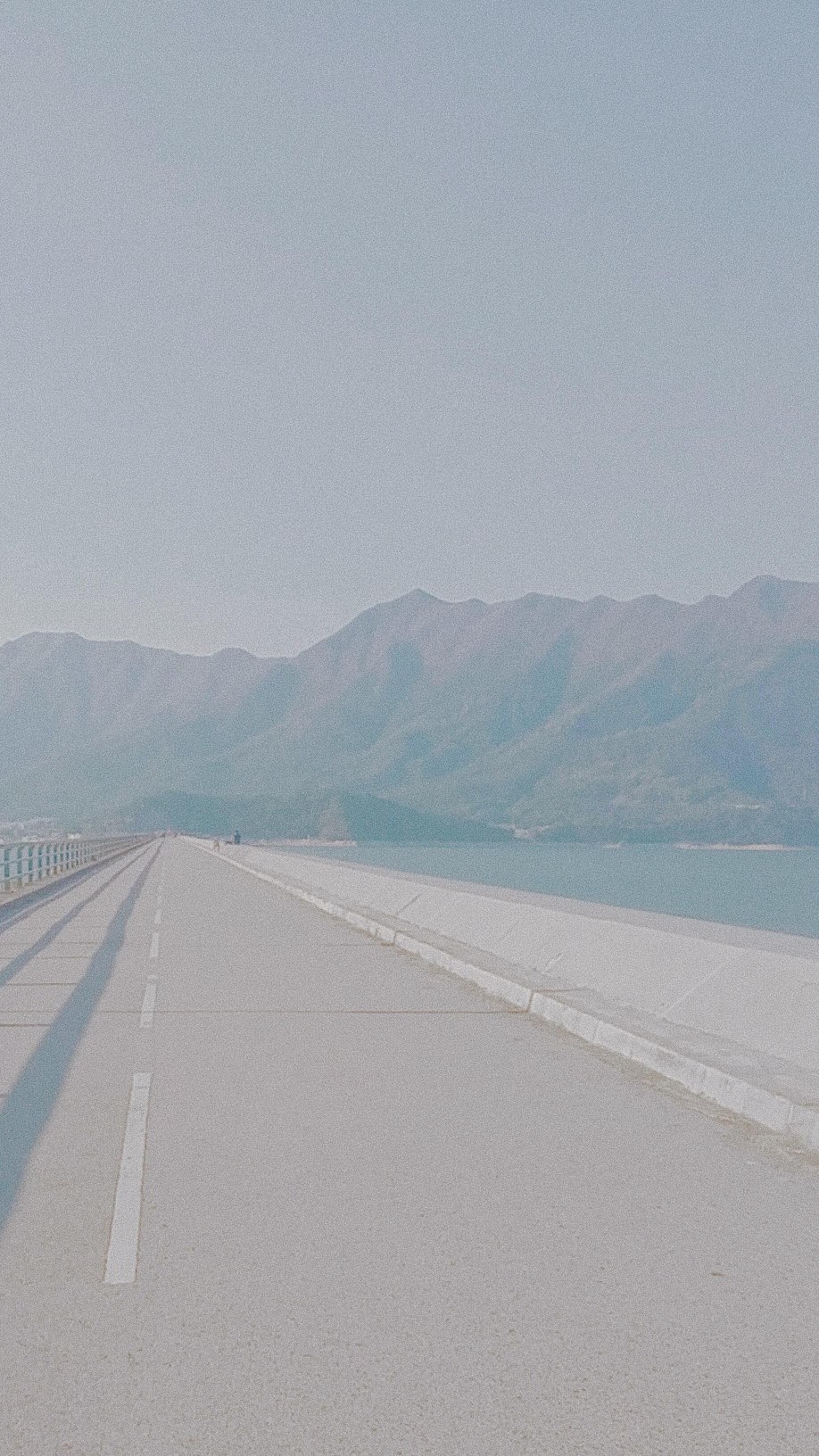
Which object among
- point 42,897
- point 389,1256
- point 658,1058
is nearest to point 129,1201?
point 389,1256

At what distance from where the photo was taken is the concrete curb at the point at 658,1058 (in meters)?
8.31

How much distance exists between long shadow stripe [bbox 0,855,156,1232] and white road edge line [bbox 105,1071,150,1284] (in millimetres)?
489

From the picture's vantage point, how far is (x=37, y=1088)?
9680mm

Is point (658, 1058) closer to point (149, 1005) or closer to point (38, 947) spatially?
point (149, 1005)

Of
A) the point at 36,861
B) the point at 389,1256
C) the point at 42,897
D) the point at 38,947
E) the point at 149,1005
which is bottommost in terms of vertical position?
the point at 389,1256

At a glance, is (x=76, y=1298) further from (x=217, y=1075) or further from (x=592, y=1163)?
(x=217, y=1075)

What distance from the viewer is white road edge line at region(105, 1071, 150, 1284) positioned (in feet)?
19.2

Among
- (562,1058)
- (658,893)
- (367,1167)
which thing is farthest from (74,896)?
(658,893)

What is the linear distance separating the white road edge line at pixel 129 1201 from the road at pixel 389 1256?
2cm

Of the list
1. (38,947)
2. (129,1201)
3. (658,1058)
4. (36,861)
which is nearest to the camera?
(129,1201)

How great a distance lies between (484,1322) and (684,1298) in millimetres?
811

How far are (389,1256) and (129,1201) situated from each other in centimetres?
148

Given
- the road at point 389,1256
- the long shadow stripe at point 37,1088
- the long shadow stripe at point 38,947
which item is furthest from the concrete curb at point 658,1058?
the long shadow stripe at point 38,947

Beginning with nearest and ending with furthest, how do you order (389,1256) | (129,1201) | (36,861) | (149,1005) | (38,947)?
(389,1256) < (129,1201) < (149,1005) < (38,947) < (36,861)
